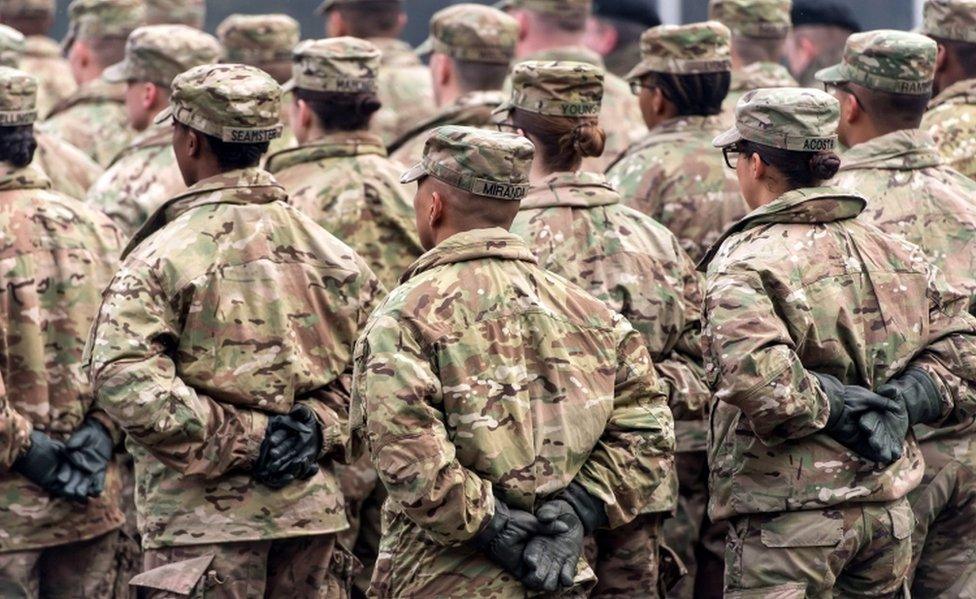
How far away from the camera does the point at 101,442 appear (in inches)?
307

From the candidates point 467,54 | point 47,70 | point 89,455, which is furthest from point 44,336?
point 47,70

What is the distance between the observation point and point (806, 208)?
273 inches

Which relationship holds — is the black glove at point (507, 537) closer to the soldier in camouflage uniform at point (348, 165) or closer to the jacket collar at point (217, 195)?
the jacket collar at point (217, 195)

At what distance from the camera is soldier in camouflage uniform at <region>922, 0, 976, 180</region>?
30.0ft

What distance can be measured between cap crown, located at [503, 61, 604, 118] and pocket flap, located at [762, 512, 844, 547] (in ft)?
5.68

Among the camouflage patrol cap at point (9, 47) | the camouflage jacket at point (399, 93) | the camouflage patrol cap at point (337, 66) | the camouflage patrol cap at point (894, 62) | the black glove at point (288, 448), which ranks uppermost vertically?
the camouflage patrol cap at point (894, 62)

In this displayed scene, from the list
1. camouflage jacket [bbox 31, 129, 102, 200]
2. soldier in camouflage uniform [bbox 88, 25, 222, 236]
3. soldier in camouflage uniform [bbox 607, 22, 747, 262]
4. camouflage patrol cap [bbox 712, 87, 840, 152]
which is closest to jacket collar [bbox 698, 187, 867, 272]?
camouflage patrol cap [bbox 712, 87, 840, 152]

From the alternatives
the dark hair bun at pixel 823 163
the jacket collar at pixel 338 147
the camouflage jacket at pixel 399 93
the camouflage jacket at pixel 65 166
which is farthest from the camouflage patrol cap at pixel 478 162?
the camouflage jacket at pixel 399 93

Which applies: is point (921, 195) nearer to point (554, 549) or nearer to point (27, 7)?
point (554, 549)

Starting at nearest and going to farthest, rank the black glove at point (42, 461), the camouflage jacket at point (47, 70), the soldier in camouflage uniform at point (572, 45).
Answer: the black glove at point (42, 461), the soldier in camouflage uniform at point (572, 45), the camouflage jacket at point (47, 70)

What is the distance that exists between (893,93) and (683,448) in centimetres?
159

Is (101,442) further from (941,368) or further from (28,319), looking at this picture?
(941,368)

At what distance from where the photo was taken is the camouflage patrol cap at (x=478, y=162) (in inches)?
245

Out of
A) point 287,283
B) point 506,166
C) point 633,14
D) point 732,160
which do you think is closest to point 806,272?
point 506,166
